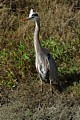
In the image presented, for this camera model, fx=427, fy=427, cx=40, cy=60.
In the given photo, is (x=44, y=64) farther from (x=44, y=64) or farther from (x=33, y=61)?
(x=33, y=61)

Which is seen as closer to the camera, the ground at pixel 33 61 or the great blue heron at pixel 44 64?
the ground at pixel 33 61

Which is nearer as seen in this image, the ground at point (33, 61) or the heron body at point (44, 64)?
the ground at point (33, 61)

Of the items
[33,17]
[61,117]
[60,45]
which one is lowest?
[61,117]

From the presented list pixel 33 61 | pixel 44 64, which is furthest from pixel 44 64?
pixel 33 61

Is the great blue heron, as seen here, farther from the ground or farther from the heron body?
the ground

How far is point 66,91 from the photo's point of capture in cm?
626

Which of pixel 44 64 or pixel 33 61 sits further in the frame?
pixel 33 61

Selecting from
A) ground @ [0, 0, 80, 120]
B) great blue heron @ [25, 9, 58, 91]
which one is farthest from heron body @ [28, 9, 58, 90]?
ground @ [0, 0, 80, 120]

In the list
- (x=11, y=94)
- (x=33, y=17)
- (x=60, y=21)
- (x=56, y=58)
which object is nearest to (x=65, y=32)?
(x=60, y=21)

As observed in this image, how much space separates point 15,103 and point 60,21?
86.9 inches

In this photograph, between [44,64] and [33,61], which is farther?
[33,61]

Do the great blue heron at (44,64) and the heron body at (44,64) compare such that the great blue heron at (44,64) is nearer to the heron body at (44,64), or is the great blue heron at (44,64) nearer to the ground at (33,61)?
the heron body at (44,64)

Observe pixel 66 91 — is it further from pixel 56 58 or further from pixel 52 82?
pixel 56 58

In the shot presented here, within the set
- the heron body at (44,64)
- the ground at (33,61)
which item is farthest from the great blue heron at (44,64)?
the ground at (33,61)
